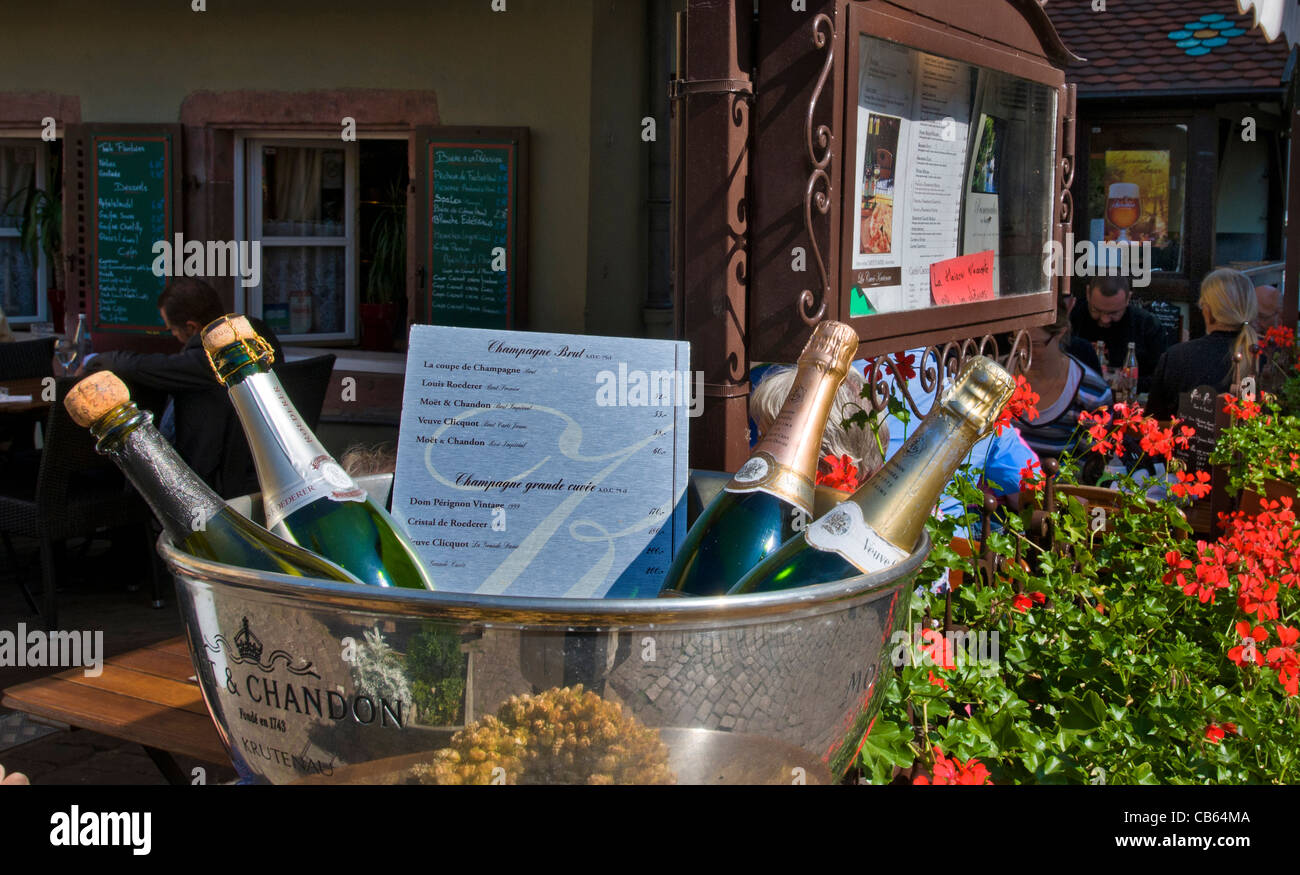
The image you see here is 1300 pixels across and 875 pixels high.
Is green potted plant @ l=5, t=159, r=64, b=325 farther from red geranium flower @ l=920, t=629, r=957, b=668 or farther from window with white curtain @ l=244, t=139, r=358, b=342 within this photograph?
red geranium flower @ l=920, t=629, r=957, b=668

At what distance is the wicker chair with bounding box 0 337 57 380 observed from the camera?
6383 millimetres

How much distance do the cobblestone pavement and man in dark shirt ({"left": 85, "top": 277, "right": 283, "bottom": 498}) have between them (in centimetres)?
62

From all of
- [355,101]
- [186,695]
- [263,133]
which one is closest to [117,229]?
[263,133]

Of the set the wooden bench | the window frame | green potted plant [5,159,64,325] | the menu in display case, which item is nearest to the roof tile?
the window frame

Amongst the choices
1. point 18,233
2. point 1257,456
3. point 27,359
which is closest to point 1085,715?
point 1257,456

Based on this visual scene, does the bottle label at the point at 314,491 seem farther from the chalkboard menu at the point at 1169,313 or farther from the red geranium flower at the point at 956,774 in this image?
the chalkboard menu at the point at 1169,313

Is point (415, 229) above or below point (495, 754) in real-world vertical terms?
above

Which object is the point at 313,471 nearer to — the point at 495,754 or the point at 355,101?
the point at 495,754

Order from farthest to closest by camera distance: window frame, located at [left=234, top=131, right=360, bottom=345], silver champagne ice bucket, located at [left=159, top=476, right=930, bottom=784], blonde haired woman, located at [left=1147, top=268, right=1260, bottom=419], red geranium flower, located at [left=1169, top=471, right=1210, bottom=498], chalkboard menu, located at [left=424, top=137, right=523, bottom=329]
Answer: window frame, located at [left=234, top=131, right=360, bottom=345], chalkboard menu, located at [left=424, top=137, right=523, bottom=329], blonde haired woman, located at [left=1147, top=268, right=1260, bottom=419], red geranium flower, located at [left=1169, top=471, right=1210, bottom=498], silver champagne ice bucket, located at [left=159, top=476, right=930, bottom=784]

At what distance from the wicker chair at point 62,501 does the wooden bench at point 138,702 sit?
2819 mm

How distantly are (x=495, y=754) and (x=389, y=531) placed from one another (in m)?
0.40

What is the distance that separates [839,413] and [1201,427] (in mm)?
2069
